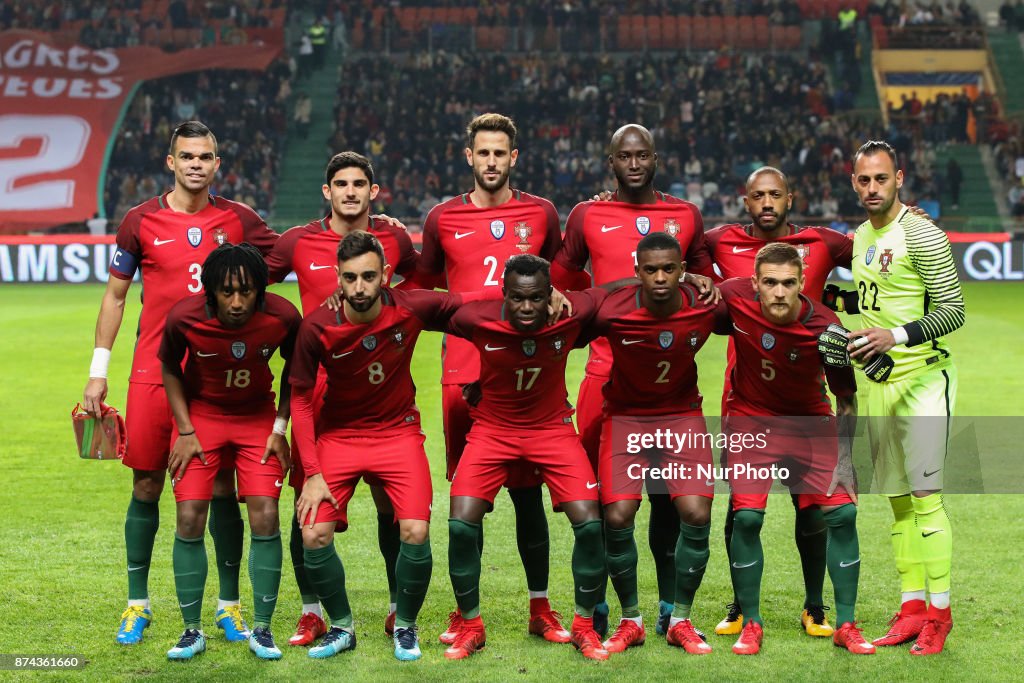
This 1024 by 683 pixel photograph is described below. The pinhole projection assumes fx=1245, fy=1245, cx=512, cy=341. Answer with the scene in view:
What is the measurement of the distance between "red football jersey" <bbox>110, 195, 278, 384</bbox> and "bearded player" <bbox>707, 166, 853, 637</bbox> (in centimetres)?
266

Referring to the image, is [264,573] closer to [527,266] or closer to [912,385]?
[527,266]

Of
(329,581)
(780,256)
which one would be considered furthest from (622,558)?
→ (780,256)

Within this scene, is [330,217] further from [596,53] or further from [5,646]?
[596,53]

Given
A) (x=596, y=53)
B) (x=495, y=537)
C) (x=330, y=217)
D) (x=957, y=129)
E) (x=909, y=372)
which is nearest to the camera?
(x=909, y=372)

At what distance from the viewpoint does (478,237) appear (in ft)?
22.1

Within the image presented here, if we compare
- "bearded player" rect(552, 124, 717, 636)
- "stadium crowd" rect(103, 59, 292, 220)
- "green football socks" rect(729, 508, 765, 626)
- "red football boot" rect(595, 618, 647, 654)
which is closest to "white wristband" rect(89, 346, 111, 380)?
"bearded player" rect(552, 124, 717, 636)

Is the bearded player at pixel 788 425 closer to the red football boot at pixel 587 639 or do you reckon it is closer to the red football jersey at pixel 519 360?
the red football boot at pixel 587 639

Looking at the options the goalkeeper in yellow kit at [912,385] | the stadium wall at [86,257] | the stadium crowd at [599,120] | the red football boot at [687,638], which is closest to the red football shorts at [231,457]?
the red football boot at [687,638]

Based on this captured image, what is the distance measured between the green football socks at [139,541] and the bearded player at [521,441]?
1557mm

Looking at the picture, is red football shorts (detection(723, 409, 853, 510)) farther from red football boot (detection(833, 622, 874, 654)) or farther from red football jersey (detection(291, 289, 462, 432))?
red football jersey (detection(291, 289, 462, 432))

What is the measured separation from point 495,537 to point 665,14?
31.1 m

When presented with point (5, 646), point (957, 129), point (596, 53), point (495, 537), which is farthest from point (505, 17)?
point (5, 646)

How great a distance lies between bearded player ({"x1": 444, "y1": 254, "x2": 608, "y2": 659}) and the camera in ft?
19.2

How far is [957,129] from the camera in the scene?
109 ft
